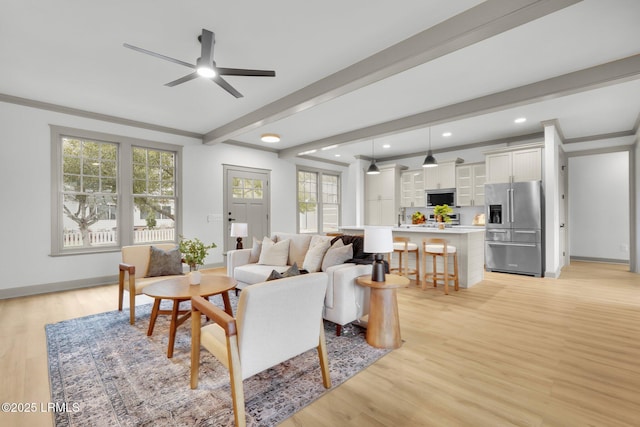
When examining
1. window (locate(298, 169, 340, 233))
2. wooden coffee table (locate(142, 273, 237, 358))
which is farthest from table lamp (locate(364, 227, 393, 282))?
window (locate(298, 169, 340, 233))

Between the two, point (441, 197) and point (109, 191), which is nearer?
point (109, 191)

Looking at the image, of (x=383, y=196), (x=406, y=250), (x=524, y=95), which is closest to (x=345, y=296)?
(x=406, y=250)

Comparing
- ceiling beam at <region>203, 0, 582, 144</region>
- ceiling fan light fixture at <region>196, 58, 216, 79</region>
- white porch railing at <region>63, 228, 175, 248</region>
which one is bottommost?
white porch railing at <region>63, 228, 175, 248</region>

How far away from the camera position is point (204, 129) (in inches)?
223

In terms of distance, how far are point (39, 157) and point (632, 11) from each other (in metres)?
6.88

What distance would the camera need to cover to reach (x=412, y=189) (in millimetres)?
7848

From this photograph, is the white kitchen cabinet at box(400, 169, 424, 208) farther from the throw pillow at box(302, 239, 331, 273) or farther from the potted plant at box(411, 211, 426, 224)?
the throw pillow at box(302, 239, 331, 273)

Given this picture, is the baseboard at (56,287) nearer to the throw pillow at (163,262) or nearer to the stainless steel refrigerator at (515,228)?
the throw pillow at (163,262)

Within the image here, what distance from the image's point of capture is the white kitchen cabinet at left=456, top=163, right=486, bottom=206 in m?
6.74

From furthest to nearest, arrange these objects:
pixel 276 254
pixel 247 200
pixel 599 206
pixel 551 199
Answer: pixel 247 200
pixel 599 206
pixel 551 199
pixel 276 254

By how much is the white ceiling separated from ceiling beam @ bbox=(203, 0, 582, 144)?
0.04 ft

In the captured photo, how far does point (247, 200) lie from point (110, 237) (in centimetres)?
267

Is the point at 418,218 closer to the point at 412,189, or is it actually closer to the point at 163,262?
the point at 412,189

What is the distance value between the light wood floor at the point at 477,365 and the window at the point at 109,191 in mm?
1144
